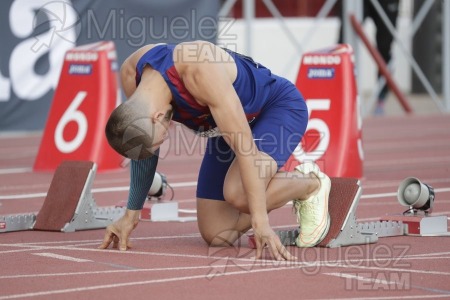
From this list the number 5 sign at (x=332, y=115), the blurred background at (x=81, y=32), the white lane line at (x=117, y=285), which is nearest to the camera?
the white lane line at (x=117, y=285)

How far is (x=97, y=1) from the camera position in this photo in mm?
14766

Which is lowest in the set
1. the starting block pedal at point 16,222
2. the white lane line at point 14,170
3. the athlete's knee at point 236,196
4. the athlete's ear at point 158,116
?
the white lane line at point 14,170

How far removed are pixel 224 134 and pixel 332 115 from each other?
13.7ft

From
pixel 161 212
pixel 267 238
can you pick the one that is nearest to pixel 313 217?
pixel 267 238

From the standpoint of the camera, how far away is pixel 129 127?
18.9ft

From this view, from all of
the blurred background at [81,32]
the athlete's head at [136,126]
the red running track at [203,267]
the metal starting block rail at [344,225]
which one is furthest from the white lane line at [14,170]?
the athlete's head at [136,126]

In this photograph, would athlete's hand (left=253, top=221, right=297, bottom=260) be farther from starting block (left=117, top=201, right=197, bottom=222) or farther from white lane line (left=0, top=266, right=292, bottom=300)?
starting block (left=117, top=201, right=197, bottom=222)

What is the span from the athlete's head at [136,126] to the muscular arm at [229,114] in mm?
216

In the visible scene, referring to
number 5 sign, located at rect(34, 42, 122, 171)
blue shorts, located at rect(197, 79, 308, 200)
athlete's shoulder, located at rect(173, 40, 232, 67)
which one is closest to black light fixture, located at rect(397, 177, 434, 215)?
blue shorts, located at rect(197, 79, 308, 200)

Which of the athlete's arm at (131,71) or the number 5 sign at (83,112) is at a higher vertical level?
the athlete's arm at (131,71)

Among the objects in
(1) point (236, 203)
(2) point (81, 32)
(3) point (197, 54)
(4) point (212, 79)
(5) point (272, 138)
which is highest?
(3) point (197, 54)

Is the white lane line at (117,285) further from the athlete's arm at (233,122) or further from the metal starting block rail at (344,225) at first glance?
the metal starting block rail at (344,225)

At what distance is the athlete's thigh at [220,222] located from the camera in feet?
21.6

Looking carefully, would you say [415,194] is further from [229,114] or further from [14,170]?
[14,170]
